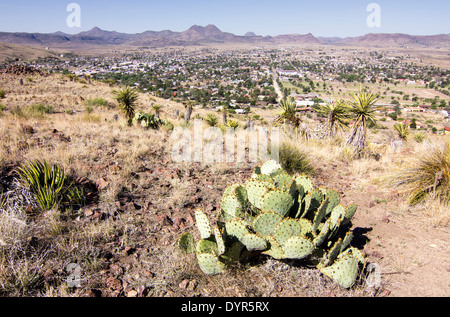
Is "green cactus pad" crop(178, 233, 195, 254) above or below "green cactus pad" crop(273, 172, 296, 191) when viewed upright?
below

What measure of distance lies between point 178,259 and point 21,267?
4.98 feet

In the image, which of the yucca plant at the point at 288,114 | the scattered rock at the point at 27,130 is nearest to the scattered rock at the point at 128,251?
the scattered rock at the point at 27,130

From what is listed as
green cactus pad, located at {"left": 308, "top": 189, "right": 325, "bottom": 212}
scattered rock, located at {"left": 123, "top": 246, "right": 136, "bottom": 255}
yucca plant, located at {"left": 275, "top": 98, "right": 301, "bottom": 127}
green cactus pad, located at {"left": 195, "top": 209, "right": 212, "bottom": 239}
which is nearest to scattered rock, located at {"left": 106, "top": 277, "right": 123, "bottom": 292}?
scattered rock, located at {"left": 123, "top": 246, "right": 136, "bottom": 255}

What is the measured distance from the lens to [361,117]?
728cm

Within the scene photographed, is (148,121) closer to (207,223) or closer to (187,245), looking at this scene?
(187,245)

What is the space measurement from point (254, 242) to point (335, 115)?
685 cm

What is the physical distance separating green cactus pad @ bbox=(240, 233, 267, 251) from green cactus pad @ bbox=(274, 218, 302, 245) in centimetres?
18

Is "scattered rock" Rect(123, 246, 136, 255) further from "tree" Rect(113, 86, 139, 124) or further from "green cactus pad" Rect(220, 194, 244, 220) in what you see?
"tree" Rect(113, 86, 139, 124)

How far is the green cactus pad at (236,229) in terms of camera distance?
2.75 metres

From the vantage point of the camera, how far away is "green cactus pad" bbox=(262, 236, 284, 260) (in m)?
2.66

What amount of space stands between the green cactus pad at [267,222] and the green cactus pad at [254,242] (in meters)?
0.22

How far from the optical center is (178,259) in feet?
9.68

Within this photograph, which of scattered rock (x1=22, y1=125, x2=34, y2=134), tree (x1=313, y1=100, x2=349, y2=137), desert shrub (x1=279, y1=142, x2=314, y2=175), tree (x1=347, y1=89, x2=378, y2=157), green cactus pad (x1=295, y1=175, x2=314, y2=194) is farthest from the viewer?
tree (x1=313, y1=100, x2=349, y2=137)

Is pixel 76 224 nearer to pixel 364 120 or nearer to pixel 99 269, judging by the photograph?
pixel 99 269
